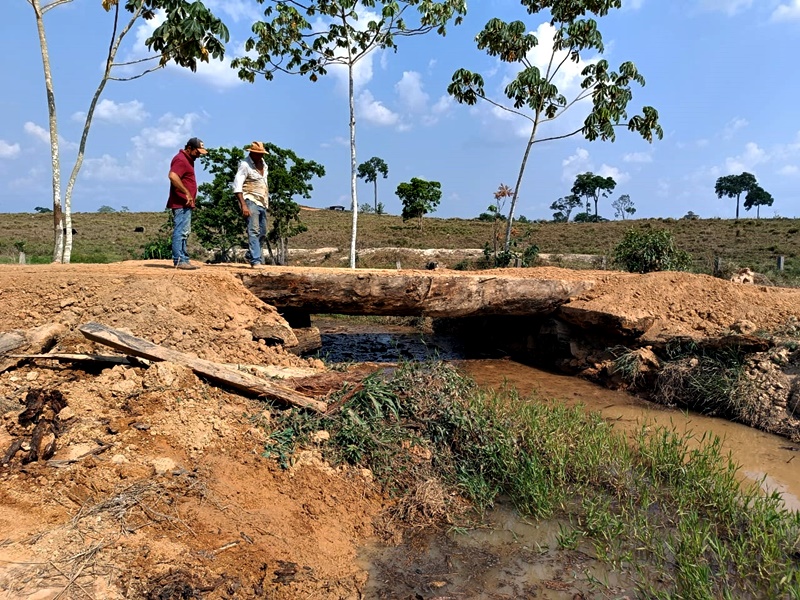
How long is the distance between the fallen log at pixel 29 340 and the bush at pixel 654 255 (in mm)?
10971

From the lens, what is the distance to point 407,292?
742 cm

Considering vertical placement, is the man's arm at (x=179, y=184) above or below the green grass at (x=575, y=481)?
above

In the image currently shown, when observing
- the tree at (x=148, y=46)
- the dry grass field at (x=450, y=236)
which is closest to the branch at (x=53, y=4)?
the tree at (x=148, y=46)

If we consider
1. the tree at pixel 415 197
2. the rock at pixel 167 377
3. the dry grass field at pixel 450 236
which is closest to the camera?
the rock at pixel 167 377

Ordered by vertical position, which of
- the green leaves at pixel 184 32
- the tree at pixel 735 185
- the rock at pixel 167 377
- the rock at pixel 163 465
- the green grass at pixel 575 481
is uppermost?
the tree at pixel 735 185

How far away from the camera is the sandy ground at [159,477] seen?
261 cm

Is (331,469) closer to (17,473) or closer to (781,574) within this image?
(17,473)

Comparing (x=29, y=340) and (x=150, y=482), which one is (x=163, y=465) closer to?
(x=150, y=482)

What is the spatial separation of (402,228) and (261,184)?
2848 centimetres

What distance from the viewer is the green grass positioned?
334cm

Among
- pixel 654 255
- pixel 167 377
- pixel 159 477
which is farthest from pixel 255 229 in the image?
pixel 654 255

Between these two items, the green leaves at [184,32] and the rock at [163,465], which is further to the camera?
the green leaves at [184,32]

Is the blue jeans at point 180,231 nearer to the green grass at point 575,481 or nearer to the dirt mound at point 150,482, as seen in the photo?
the dirt mound at point 150,482

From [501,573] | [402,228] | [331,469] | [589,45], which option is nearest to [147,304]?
[331,469]
